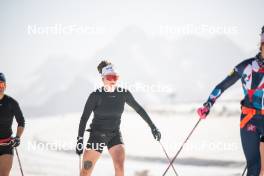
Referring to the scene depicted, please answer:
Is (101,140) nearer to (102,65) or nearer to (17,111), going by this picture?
(102,65)

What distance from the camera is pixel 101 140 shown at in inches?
252

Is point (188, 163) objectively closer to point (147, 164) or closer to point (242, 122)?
point (147, 164)

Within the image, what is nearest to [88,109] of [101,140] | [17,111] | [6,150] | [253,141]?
[101,140]

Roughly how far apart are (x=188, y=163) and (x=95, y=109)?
1457 centimetres

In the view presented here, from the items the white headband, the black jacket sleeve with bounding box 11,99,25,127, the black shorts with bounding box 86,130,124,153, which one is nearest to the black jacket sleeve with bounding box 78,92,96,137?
the black shorts with bounding box 86,130,124,153

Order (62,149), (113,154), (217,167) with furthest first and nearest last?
1. (62,149)
2. (217,167)
3. (113,154)

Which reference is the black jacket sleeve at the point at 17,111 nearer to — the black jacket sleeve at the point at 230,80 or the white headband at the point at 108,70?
the white headband at the point at 108,70

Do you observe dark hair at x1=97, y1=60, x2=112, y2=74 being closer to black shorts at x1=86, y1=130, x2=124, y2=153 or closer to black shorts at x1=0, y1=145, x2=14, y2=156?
black shorts at x1=86, y1=130, x2=124, y2=153

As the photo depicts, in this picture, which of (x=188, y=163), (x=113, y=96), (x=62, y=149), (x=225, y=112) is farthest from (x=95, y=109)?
(x=225, y=112)

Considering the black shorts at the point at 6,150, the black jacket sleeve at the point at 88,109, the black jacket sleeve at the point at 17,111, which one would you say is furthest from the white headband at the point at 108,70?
the black shorts at the point at 6,150

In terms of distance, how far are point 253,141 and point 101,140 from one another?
2241mm

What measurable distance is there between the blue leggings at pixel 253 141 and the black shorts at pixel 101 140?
201 centimetres

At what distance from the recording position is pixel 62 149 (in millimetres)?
29281

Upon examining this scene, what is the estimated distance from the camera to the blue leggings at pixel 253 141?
5.08m
